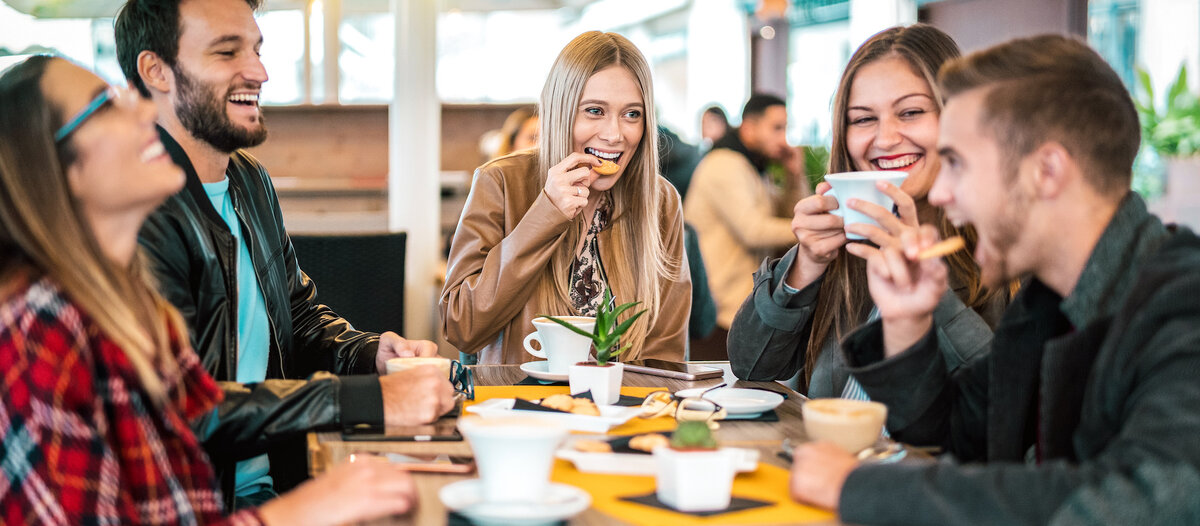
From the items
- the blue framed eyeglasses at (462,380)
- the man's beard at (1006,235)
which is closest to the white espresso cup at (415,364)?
the blue framed eyeglasses at (462,380)

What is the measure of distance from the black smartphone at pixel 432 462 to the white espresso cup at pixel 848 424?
472 mm

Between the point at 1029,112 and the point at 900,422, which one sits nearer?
the point at 1029,112

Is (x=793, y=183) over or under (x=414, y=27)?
under

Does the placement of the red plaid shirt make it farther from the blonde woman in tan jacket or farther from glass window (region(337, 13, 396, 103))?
glass window (region(337, 13, 396, 103))

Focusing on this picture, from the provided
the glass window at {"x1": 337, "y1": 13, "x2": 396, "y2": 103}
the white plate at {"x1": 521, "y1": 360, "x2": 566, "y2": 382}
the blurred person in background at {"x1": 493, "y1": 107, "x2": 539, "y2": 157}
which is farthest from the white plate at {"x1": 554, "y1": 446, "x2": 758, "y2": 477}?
the glass window at {"x1": 337, "y1": 13, "x2": 396, "y2": 103}

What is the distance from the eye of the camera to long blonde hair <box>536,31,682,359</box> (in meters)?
2.61

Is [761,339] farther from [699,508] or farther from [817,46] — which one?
[817,46]

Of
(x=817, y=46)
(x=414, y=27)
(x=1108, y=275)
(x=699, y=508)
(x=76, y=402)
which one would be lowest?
(x=699, y=508)

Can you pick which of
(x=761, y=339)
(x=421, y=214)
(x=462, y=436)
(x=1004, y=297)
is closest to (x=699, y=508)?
(x=462, y=436)

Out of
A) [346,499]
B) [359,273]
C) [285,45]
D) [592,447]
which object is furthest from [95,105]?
[285,45]

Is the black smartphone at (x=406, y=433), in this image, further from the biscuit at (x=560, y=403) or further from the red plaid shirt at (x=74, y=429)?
the red plaid shirt at (x=74, y=429)

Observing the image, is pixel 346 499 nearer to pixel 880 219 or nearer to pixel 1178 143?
pixel 880 219

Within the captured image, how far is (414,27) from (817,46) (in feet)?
23.9

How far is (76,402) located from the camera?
106cm
